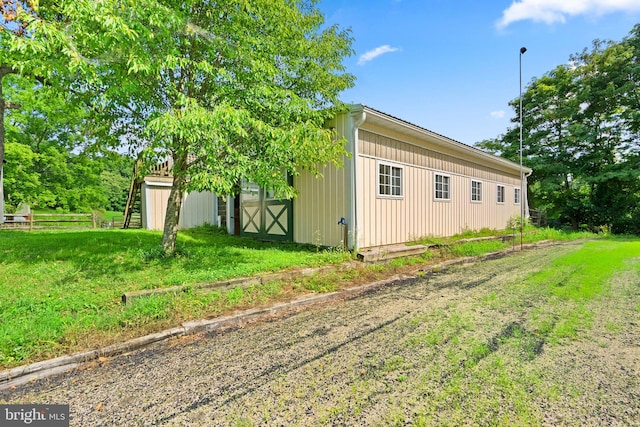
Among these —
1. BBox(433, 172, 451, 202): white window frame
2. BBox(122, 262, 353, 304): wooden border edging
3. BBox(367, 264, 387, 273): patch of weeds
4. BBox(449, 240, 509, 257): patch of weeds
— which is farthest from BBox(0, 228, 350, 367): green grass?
BBox(433, 172, 451, 202): white window frame

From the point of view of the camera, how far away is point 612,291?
4387 millimetres

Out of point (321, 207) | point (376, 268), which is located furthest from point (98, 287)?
point (321, 207)

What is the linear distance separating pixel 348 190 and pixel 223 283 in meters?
3.58

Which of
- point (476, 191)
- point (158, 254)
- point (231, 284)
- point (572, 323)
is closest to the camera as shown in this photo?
point (572, 323)

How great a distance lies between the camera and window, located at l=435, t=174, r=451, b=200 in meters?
9.24

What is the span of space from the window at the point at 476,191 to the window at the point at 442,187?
1888mm

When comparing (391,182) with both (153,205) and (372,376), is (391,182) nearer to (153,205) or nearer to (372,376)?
(372,376)

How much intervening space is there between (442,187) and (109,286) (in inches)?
353

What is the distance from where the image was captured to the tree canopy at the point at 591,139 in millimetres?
15195

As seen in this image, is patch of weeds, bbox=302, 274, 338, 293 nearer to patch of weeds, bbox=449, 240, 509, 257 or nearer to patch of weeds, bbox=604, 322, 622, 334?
patch of weeds, bbox=604, 322, 622, 334

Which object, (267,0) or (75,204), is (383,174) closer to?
(267,0)

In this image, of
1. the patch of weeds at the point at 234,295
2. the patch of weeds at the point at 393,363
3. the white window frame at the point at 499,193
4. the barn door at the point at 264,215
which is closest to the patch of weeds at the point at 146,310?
the patch of weeds at the point at 234,295

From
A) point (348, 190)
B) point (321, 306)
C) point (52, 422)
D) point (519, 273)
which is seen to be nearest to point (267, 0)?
point (348, 190)

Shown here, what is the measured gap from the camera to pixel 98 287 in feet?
12.9
